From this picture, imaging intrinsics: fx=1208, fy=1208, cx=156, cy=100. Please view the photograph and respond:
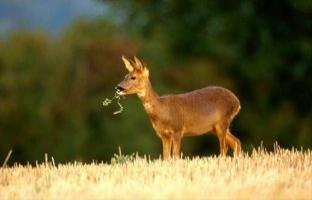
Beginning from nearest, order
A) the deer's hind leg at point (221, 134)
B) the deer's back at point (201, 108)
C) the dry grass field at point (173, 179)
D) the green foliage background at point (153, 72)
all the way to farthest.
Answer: the dry grass field at point (173, 179)
the deer's back at point (201, 108)
the deer's hind leg at point (221, 134)
the green foliage background at point (153, 72)

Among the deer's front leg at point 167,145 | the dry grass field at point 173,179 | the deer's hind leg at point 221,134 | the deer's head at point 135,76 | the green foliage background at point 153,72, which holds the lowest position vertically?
the dry grass field at point 173,179

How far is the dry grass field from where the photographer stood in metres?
12.8

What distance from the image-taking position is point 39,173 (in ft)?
52.3

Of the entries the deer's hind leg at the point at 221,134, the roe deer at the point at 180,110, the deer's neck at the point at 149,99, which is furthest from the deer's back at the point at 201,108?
the deer's neck at the point at 149,99

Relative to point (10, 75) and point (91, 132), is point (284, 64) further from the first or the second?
point (10, 75)

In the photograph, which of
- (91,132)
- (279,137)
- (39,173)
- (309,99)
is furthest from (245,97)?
(39,173)

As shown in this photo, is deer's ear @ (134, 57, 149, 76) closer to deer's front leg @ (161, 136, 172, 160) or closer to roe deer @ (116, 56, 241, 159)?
roe deer @ (116, 56, 241, 159)

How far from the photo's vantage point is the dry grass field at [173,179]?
12.8 metres

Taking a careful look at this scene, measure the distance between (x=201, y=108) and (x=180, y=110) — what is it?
0.42 metres

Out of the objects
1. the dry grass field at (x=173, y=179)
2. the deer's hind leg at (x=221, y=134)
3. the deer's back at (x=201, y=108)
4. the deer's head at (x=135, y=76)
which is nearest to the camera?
the dry grass field at (x=173, y=179)

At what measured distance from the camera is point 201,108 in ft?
62.3

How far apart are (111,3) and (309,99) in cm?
708

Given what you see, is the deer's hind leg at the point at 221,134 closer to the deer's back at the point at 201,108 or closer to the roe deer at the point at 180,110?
the roe deer at the point at 180,110

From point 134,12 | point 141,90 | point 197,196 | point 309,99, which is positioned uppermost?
point 134,12
